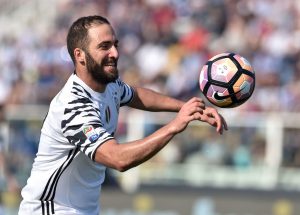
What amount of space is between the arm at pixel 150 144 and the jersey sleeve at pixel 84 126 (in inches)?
4.0

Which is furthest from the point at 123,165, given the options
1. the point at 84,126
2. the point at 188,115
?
the point at 188,115

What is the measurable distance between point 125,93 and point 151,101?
36cm

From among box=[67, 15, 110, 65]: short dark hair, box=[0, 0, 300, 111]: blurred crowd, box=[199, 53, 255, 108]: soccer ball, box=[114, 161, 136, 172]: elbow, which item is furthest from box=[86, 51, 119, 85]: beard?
box=[0, 0, 300, 111]: blurred crowd

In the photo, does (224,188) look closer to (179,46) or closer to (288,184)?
(288,184)

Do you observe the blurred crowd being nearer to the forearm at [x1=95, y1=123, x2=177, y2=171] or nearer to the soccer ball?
A: the soccer ball

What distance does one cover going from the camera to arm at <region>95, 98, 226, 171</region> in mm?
5973

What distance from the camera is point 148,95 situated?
8094 mm

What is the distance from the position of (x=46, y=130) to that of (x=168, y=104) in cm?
144

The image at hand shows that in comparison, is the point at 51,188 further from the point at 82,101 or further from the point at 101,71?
the point at 101,71

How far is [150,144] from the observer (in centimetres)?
599

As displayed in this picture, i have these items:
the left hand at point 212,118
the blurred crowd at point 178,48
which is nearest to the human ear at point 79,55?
the left hand at point 212,118

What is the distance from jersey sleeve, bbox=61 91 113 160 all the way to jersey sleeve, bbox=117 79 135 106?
3.51ft

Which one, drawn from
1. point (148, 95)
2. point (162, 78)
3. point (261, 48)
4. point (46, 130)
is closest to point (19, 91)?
point (162, 78)

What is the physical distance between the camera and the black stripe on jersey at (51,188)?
6.79m
